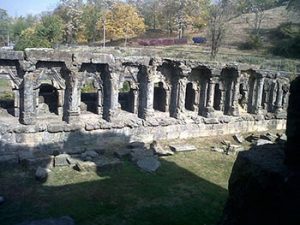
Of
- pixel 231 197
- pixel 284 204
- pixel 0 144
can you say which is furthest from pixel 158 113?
pixel 284 204

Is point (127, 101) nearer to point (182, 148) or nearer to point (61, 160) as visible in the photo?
point (182, 148)

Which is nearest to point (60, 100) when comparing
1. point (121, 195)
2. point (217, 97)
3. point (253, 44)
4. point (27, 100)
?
point (27, 100)

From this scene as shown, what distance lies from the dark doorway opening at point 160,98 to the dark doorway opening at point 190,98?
1.38 m

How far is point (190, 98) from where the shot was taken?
17.6 m

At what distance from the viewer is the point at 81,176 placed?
11.0 metres

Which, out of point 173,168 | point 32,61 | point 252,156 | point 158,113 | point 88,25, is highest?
point 88,25

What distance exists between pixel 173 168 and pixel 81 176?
113 inches

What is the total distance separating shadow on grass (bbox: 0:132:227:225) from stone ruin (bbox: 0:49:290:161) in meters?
2.46

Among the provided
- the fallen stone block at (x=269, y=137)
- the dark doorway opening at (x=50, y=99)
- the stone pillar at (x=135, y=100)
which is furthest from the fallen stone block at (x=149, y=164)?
the fallen stone block at (x=269, y=137)

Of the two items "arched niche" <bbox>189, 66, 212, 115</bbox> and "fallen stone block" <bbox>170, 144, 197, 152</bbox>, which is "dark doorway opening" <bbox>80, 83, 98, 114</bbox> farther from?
"arched niche" <bbox>189, 66, 212, 115</bbox>

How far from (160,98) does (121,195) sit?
25.3ft

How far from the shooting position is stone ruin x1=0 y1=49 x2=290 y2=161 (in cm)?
1319

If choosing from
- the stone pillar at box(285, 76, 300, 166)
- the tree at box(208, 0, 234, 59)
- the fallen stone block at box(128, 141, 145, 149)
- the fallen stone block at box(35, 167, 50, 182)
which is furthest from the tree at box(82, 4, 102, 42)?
the stone pillar at box(285, 76, 300, 166)

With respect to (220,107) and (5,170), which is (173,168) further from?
(220,107)
